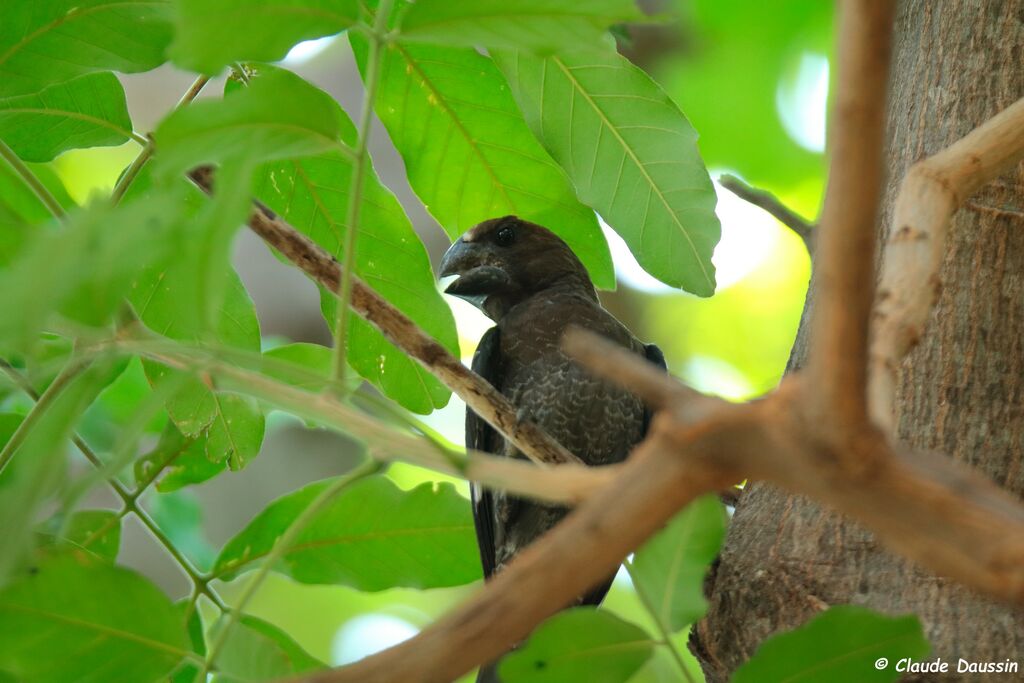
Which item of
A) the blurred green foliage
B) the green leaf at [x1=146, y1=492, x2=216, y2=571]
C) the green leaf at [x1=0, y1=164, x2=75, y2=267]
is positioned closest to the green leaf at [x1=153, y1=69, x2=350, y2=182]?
the blurred green foliage

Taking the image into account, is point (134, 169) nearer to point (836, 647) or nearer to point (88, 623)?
point (88, 623)

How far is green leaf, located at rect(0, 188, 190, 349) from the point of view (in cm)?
91

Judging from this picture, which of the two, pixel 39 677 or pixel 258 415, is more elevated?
pixel 258 415

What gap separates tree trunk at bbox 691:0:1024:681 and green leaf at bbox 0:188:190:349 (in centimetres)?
121

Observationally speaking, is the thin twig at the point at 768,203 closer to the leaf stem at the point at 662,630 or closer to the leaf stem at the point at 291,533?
the leaf stem at the point at 662,630

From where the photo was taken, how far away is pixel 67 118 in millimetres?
1792

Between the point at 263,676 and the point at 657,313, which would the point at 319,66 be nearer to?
the point at 657,313

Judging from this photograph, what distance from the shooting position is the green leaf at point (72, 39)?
1.64 meters

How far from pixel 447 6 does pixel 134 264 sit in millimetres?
535

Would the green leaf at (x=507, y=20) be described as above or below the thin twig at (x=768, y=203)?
below

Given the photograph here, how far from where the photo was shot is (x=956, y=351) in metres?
1.87

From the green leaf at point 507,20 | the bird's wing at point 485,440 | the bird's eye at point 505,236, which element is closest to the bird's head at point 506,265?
the bird's eye at point 505,236

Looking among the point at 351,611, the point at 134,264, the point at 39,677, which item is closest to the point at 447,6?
the point at 134,264

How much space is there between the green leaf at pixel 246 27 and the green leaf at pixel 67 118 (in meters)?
0.69
